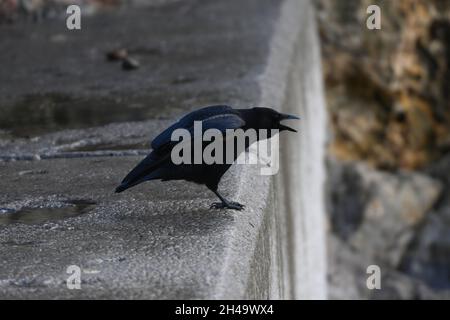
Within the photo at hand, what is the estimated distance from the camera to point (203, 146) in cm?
266

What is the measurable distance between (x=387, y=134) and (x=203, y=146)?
478 centimetres

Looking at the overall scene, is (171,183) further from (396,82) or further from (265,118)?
(396,82)

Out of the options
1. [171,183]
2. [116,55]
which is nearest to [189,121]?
[171,183]

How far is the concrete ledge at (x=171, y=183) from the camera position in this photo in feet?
7.52

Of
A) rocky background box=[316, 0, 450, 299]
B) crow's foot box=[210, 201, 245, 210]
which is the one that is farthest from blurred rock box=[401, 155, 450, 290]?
crow's foot box=[210, 201, 245, 210]

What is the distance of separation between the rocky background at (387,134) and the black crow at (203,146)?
4068 mm

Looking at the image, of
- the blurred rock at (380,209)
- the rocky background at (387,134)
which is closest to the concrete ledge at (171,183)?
the blurred rock at (380,209)

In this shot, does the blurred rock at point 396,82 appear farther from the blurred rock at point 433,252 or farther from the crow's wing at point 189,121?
the crow's wing at point 189,121

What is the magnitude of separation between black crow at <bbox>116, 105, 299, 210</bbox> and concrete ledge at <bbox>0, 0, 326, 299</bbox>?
12 centimetres

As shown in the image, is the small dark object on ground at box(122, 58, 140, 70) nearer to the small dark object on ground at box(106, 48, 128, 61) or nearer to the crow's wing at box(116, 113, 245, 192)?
the small dark object on ground at box(106, 48, 128, 61)

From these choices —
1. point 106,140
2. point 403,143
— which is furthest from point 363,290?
point 106,140

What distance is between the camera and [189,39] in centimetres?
571

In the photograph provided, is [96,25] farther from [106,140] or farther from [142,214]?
[142,214]

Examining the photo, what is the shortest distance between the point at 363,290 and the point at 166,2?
2.68 m
